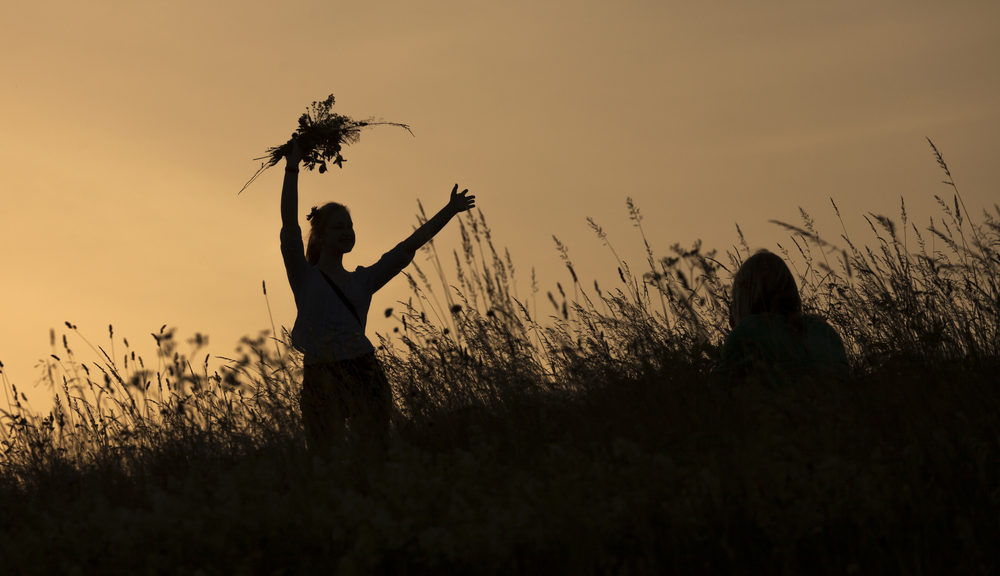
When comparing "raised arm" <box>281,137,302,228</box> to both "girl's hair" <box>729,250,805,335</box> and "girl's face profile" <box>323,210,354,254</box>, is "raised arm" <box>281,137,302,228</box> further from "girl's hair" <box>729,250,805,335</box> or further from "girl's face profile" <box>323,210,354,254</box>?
"girl's hair" <box>729,250,805,335</box>

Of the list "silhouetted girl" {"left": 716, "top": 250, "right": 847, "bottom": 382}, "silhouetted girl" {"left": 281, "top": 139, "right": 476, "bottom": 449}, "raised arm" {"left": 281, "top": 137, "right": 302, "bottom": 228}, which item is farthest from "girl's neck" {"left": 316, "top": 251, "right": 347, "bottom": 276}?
"silhouetted girl" {"left": 716, "top": 250, "right": 847, "bottom": 382}

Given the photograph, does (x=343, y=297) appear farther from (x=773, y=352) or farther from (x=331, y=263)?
(x=773, y=352)

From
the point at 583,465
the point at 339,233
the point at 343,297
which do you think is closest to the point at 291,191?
the point at 339,233

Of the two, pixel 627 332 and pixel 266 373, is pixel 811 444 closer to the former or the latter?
pixel 627 332

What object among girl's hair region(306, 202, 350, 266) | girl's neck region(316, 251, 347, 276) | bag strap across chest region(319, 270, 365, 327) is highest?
girl's hair region(306, 202, 350, 266)

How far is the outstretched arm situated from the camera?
561 centimetres

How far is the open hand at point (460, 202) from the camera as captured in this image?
18.7 ft

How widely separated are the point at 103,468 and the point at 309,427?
134 cm

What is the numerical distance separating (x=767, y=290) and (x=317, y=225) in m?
2.66

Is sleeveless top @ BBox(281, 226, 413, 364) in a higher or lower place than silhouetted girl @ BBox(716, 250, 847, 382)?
higher

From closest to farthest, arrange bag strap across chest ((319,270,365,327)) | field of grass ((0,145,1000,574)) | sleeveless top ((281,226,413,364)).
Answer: field of grass ((0,145,1000,574))
sleeveless top ((281,226,413,364))
bag strap across chest ((319,270,365,327))

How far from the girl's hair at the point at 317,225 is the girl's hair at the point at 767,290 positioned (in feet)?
7.72

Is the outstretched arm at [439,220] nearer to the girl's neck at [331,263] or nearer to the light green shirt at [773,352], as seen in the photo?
the girl's neck at [331,263]

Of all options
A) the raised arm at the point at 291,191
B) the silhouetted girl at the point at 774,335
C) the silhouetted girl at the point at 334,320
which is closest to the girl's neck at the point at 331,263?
the silhouetted girl at the point at 334,320
